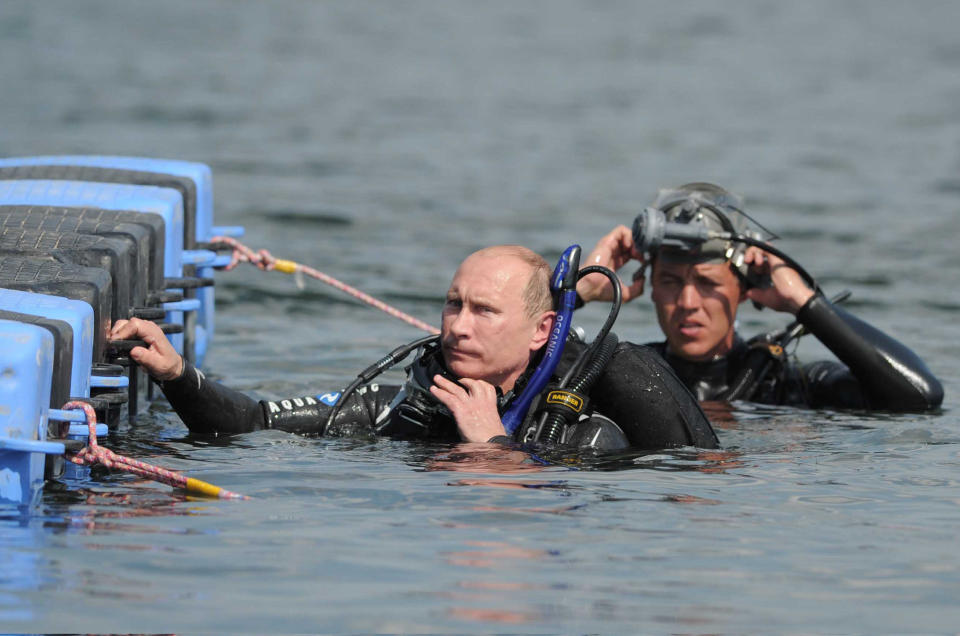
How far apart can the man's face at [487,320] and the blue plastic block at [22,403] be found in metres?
1.40

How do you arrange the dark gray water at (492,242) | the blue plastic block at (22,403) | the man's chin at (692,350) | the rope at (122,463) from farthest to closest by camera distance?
the man's chin at (692,350) < the rope at (122,463) < the blue plastic block at (22,403) < the dark gray water at (492,242)

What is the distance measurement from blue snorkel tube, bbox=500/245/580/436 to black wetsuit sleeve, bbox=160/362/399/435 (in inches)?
21.1

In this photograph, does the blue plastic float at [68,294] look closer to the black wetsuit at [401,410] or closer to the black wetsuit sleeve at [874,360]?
the black wetsuit at [401,410]

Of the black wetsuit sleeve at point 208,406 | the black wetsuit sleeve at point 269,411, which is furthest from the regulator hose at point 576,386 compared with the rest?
the black wetsuit sleeve at point 208,406

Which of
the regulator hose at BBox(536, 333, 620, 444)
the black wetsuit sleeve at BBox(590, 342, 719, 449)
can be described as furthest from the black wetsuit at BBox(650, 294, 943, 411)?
the regulator hose at BBox(536, 333, 620, 444)

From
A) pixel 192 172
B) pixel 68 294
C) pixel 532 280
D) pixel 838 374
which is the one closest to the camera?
pixel 68 294

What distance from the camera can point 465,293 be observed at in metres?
4.99

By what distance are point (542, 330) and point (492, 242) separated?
22.4 feet

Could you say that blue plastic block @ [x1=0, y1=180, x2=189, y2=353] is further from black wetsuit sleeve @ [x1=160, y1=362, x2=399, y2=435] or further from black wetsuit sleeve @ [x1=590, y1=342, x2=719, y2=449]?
black wetsuit sleeve @ [x1=590, y1=342, x2=719, y2=449]

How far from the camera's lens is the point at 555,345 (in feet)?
16.5

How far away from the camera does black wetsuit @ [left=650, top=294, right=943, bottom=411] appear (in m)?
6.42

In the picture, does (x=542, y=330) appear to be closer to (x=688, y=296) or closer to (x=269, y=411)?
(x=269, y=411)

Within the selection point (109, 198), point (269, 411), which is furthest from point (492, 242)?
point (269, 411)

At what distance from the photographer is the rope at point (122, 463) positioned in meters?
4.25
